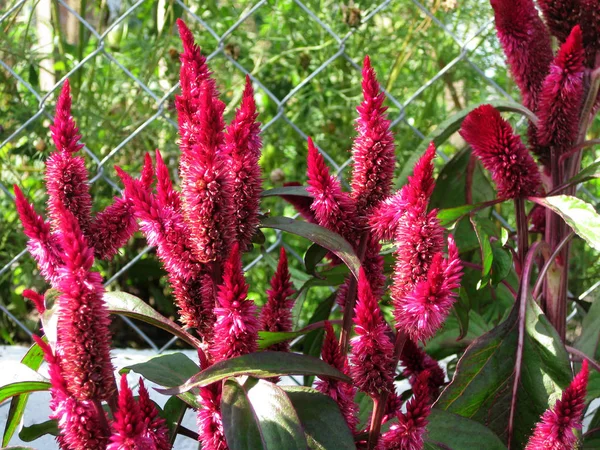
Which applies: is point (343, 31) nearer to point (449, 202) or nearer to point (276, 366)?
point (449, 202)

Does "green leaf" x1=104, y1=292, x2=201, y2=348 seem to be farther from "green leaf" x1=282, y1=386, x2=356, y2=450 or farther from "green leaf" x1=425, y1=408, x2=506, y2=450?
"green leaf" x1=425, y1=408, x2=506, y2=450

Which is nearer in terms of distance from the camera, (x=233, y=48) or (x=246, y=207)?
(x=246, y=207)

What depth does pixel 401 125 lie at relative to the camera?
2463 mm

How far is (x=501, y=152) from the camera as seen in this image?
3.58ft

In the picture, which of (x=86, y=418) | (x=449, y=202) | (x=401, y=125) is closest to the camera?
(x=86, y=418)

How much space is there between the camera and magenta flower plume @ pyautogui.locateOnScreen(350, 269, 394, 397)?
0.81 metres

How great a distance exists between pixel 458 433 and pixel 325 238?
29 cm

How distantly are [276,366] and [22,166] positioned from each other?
166cm

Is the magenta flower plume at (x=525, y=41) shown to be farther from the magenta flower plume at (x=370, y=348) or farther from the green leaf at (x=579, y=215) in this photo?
the magenta flower plume at (x=370, y=348)

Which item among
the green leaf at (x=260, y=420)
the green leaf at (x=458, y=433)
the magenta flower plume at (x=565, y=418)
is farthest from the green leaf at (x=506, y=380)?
the green leaf at (x=260, y=420)

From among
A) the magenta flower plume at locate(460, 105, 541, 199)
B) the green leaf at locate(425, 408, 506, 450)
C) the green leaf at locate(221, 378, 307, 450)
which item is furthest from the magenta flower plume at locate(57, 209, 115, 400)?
the magenta flower plume at locate(460, 105, 541, 199)

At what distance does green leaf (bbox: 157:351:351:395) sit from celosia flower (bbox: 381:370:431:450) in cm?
7

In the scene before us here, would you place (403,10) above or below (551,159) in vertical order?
above

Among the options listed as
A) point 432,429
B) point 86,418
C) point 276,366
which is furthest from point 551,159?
point 86,418
